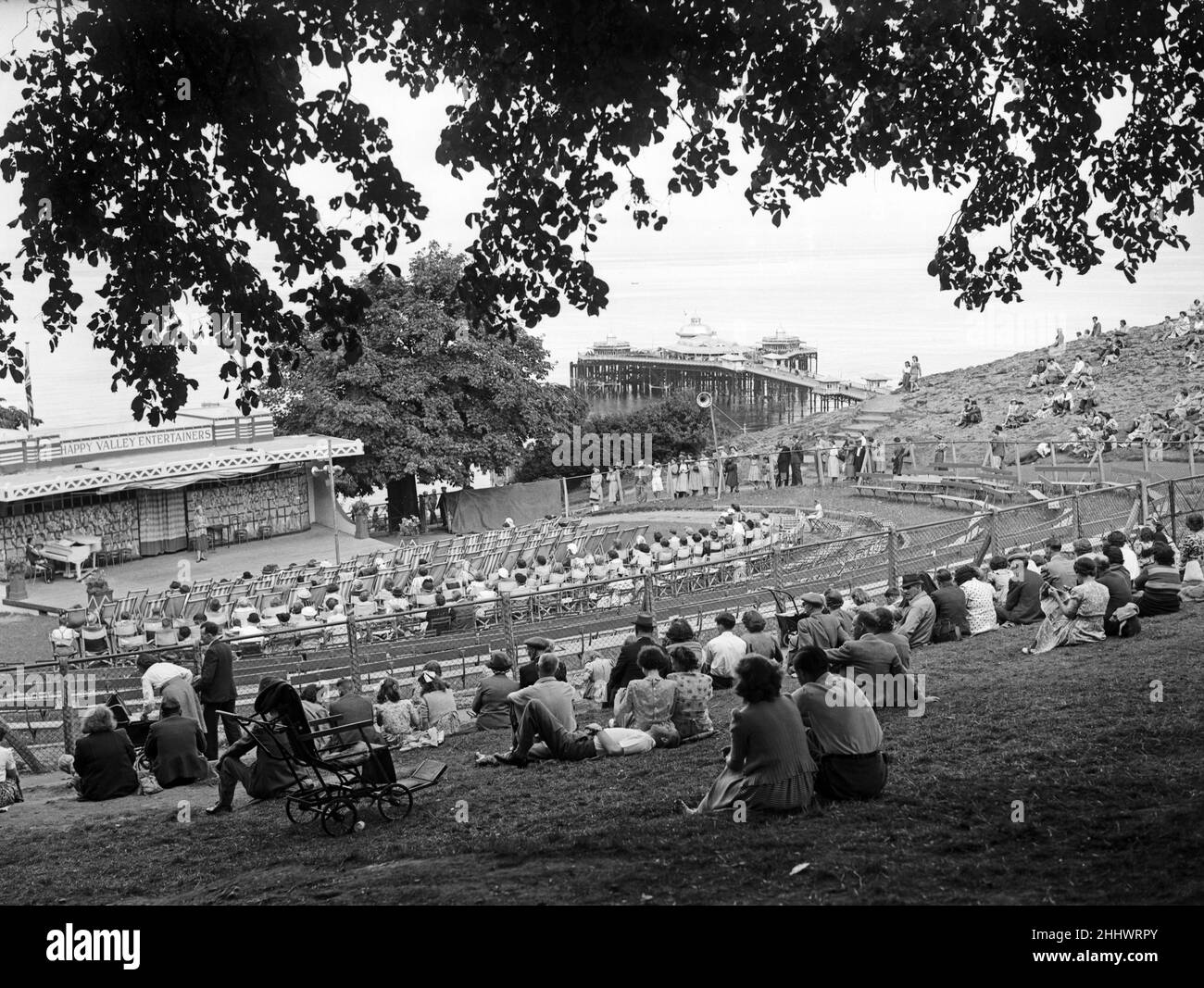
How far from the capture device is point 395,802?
9656 millimetres

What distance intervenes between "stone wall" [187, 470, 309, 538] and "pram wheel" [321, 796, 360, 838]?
28.0 meters

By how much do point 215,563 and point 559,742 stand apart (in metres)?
25.0

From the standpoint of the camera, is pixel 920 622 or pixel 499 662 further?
pixel 920 622

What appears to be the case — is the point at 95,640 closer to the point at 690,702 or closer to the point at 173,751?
the point at 173,751

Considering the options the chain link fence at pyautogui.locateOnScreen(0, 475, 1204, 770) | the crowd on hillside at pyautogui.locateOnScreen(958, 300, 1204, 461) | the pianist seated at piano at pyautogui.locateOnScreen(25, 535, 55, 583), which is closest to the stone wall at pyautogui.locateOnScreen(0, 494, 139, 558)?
the pianist seated at piano at pyautogui.locateOnScreen(25, 535, 55, 583)

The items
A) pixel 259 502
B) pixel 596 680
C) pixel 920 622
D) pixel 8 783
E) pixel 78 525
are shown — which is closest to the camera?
pixel 8 783

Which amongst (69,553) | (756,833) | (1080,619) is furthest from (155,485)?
(756,833)

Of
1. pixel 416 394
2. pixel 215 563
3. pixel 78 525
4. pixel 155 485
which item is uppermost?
pixel 416 394

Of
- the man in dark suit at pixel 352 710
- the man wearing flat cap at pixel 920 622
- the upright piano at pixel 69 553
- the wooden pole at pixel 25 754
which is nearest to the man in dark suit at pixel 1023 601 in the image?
the man wearing flat cap at pixel 920 622

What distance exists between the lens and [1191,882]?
267 inches

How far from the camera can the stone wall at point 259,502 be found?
36750 millimetres

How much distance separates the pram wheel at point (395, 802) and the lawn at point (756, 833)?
0.11 meters

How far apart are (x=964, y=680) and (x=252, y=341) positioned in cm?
665

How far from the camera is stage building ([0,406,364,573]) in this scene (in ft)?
109
